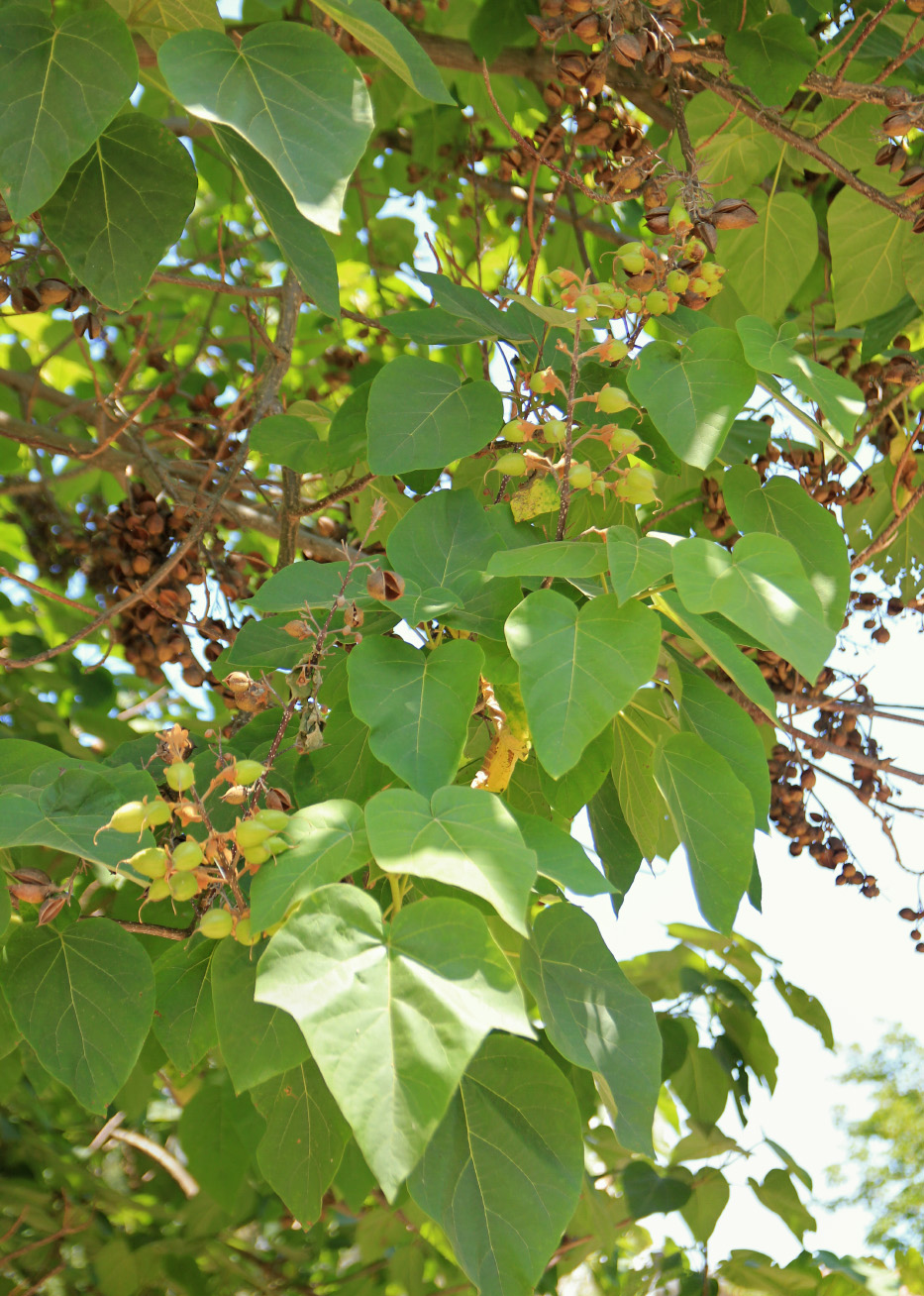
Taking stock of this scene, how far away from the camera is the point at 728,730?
1053 mm

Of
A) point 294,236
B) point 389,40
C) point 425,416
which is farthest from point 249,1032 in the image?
point 389,40

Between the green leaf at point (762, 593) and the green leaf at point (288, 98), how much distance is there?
1.44 ft

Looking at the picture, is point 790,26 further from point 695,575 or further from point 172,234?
point 695,575

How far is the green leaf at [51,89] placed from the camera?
111 cm

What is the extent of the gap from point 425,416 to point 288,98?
36cm

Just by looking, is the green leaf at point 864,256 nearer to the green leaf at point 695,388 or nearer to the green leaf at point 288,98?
the green leaf at point 695,388

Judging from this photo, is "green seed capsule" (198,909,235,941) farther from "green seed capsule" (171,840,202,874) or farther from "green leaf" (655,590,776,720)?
"green leaf" (655,590,776,720)

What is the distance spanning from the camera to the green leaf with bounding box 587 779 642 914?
1269 mm

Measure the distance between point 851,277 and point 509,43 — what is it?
0.93 meters

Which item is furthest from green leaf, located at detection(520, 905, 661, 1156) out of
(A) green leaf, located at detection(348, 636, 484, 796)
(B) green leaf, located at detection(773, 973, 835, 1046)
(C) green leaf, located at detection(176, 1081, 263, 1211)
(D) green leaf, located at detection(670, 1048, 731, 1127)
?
(B) green leaf, located at detection(773, 973, 835, 1046)

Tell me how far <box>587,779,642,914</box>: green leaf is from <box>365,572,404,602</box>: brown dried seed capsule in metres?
0.45

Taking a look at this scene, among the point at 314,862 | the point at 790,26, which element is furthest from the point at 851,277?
the point at 314,862

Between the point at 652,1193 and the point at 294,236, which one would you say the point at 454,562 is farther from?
the point at 652,1193

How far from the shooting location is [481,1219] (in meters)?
0.88
